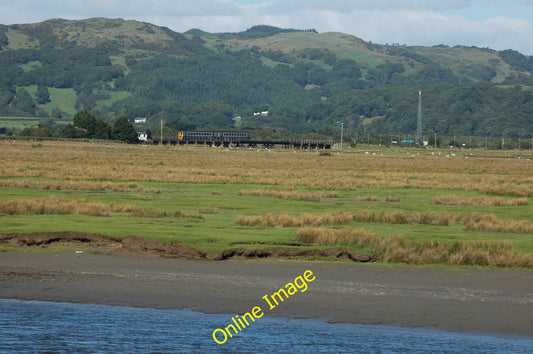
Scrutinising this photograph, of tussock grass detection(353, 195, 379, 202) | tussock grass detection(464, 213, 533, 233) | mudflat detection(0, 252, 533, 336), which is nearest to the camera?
mudflat detection(0, 252, 533, 336)

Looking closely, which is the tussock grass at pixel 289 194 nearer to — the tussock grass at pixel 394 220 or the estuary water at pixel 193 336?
the tussock grass at pixel 394 220

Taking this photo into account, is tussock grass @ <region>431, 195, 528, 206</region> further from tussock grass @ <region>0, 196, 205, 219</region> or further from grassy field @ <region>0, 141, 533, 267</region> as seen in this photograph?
tussock grass @ <region>0, 196, 205, 219</region>

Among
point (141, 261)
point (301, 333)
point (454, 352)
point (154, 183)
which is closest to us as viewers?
point (454, 352)

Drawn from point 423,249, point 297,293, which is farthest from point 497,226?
point 297,293

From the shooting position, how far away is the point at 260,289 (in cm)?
1809

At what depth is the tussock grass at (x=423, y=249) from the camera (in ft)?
70.9

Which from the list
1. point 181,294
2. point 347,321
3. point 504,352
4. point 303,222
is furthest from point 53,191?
point 504,352

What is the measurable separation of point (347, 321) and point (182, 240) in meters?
9.13

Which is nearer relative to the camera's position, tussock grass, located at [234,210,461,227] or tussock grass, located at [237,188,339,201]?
tussock grass, located at [234,210,461,227]

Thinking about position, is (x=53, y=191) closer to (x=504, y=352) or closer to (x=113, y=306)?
(x=113, y=306)

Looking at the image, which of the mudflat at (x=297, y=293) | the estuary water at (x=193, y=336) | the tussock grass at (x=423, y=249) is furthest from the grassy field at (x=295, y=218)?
the estuary water at (x=193, y=336)

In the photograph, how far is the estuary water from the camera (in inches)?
559

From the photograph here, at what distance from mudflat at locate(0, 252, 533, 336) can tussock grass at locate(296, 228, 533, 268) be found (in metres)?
0.84

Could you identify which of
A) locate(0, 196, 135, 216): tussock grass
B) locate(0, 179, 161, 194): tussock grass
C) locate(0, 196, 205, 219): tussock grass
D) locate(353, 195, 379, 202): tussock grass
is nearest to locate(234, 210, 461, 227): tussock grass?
locate(0, 196, 205, 219): tussock grass
